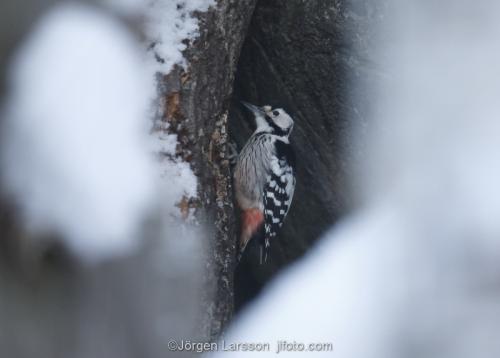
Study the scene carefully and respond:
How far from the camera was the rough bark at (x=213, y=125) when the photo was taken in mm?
3213

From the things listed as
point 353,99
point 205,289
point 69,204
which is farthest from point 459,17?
point 69,204

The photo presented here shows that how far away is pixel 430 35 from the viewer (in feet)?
12.1

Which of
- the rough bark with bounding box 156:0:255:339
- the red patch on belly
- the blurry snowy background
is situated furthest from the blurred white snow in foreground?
the red patch on belly

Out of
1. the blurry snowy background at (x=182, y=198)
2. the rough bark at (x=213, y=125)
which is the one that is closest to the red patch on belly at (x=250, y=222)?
the blurry snowy background at (x=182, y=198)

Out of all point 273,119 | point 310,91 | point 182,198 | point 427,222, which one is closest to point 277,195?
point 273,119

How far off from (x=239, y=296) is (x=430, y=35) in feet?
5.47

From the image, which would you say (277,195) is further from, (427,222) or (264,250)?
(427,222)

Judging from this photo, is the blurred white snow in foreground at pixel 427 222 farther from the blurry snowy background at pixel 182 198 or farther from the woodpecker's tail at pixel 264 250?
the woodpecker's tail at pixel 264 250

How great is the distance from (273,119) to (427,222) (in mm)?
1006

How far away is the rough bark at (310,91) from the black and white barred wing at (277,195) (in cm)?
12

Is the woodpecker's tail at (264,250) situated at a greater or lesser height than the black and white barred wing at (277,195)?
lesser

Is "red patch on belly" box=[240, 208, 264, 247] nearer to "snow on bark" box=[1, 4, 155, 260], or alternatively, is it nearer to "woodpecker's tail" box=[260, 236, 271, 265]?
"woodpecker's tail" box=[260, 236, 271, 265]

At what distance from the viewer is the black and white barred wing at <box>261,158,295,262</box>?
4168mm

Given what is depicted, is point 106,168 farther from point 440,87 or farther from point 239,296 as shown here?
point 440,87
